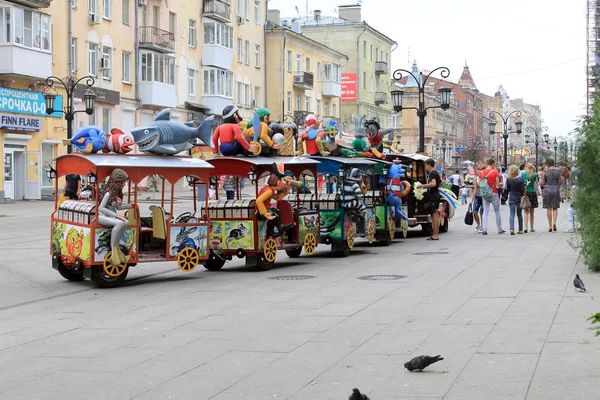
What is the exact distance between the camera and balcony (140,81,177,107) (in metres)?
44.5

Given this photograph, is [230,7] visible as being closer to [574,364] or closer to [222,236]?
[222,236]

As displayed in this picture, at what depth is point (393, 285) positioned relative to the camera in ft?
38.7

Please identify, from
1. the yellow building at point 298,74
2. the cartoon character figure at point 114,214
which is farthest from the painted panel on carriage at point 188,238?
the yellow building at point 298,74

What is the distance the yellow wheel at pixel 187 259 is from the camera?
42.2 ft

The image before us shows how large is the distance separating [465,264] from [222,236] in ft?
12.9

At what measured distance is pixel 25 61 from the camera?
3509 cm

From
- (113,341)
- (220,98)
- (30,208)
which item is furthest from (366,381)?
(220,98)

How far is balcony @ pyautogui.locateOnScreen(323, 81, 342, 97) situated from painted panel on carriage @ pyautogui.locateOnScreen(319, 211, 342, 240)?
5545cm

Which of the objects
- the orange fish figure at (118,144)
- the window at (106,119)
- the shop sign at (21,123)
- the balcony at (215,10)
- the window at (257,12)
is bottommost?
the orange fish figure at (118,144)

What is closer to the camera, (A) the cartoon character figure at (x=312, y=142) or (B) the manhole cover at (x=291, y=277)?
(B) the manhole cover at (x=291, y=277)

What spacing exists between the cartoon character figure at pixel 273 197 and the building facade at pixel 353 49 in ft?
200

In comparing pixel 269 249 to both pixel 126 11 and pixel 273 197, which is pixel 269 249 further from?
pixel 126 11

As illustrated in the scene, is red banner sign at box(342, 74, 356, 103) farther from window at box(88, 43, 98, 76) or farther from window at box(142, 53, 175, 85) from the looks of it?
window at box(88, 43, 98, 76)

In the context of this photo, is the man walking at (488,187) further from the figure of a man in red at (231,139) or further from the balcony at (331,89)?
the balcony at (331,89)
